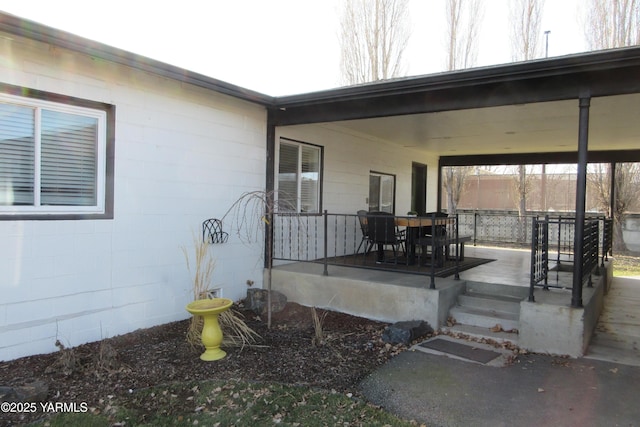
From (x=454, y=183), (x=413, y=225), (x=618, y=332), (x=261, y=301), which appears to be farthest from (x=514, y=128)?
(x=454, y=183)

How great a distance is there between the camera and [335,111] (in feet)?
18.8

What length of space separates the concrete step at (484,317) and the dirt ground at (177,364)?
1070 millimetres

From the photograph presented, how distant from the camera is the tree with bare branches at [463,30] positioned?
48.1ft

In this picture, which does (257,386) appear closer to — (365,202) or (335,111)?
(335,111)

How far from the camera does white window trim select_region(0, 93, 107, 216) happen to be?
3.82 meters

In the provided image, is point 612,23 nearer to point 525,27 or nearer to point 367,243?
point 525,27

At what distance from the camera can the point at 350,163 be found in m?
8.16

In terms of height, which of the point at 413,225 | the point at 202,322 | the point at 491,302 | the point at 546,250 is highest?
the point at 413,225

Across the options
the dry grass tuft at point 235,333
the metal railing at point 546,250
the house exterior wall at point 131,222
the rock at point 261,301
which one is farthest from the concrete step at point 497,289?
the house exterior wall at point 131,222

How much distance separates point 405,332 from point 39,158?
4.06 meters

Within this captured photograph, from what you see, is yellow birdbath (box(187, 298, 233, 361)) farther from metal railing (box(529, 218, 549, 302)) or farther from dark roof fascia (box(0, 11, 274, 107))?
metal railing (box(529, 218, 549, 302))

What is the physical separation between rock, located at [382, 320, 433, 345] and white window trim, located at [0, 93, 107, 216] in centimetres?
333

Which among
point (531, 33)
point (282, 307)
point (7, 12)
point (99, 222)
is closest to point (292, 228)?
point (282, 307)

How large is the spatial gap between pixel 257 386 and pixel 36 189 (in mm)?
2779
